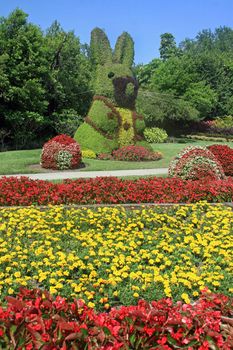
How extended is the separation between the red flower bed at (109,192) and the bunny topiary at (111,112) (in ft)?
28.7

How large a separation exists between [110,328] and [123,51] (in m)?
18.0

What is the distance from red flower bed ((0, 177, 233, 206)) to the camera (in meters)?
9.08

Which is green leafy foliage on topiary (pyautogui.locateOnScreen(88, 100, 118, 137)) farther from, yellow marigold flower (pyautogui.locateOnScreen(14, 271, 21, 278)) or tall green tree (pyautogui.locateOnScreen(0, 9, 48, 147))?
yellow marigold flower (pyautogui.locateOnScreen(14, 271, 21, 278))

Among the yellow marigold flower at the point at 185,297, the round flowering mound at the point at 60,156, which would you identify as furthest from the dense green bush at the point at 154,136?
the yellow marigold flower at the point at 185,297

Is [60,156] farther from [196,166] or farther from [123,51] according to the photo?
→ [123,51]

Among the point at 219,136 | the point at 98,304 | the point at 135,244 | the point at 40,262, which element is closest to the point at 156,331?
the point at 98,304

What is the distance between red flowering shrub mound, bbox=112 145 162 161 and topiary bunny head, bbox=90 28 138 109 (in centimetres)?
206

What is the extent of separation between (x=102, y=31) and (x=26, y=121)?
9.75 m

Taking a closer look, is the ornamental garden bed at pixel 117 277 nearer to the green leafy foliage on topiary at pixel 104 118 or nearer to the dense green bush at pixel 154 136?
the green leafy foliage on topiary at pixel 104 118

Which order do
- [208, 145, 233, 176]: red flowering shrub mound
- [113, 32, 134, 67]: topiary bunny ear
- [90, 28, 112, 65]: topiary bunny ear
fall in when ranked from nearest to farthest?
[208, 145, 233, 176]: red flowering shrub mound < [90, 28, 112, 65]: topiary bunny ear < [113, 32, 134, 67]: topiary bunny ear

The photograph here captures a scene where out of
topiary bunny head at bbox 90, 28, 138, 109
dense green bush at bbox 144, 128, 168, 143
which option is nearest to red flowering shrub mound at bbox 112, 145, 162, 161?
topiary bunny head at bbox 90, 28, 138, 109

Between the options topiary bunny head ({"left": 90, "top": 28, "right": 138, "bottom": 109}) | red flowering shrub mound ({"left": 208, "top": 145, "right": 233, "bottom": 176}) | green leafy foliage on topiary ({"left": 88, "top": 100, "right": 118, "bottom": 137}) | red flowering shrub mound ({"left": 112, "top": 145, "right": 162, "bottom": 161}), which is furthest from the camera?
topiary bunny head ({"left": 90, "top": 28, "right": 138, "bottom": 109})

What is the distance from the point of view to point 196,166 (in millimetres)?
11672

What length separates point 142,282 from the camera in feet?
16.9
